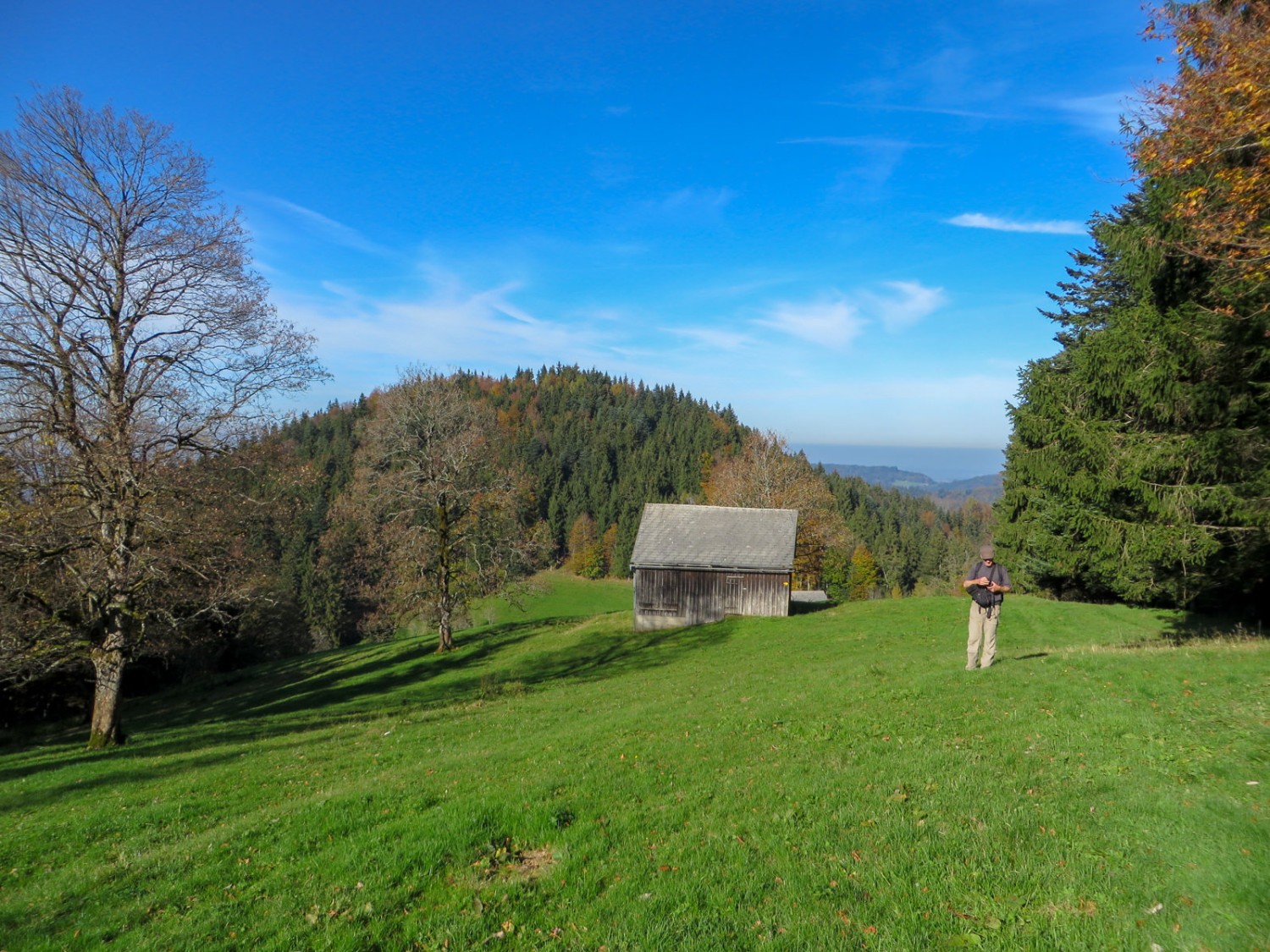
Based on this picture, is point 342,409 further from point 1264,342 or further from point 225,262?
point 1264,342

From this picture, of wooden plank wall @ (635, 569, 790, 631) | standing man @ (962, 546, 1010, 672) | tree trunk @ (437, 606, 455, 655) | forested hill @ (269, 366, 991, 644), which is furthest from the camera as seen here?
forested hill @ (269, 366, 991, 644)

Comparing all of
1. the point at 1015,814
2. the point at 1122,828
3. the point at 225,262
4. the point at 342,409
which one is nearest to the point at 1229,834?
the point at 1122,828

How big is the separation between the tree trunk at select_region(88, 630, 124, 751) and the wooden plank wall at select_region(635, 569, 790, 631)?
78.5 ft

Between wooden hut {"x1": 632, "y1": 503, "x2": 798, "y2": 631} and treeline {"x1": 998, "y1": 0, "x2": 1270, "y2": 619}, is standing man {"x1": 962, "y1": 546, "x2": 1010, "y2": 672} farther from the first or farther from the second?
wooden hut {"x1": 632, "y1": 503, "x2": 798, "y2": 631}

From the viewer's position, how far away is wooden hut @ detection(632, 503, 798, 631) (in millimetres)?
36781

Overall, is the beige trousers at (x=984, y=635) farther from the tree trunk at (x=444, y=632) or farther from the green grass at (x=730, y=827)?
the tree trunk at (x=444, y=632)

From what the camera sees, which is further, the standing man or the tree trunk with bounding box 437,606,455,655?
the tree trunk with bounding box 437,606,455,655

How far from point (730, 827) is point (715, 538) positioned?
3147cm

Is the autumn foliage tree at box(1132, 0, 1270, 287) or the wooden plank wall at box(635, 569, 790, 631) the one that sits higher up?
the autumn foliage tree at box(1132, 0, 1270, 287)

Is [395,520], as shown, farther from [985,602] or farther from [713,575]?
[985,602]

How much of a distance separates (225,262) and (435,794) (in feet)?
50.8

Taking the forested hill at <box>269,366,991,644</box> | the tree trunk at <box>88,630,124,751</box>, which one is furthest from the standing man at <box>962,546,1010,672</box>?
the forested hill at <box>269,366,991,644</box>

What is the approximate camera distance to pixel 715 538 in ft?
126

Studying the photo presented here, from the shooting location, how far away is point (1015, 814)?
22.7ft
